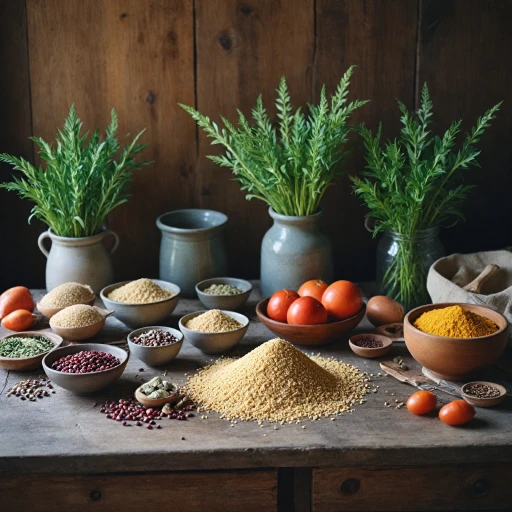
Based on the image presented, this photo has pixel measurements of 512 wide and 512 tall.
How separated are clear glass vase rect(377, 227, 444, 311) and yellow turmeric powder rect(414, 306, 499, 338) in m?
0.35

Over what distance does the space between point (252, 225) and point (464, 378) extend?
3.06 feet

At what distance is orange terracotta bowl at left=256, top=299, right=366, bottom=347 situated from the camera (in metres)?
1.91

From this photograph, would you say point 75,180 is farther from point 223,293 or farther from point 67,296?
point 223,293

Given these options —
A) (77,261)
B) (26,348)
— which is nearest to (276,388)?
(26,348)

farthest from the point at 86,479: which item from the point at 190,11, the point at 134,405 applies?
the point at 190,11

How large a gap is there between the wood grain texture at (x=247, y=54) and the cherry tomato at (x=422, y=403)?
3.41 feet

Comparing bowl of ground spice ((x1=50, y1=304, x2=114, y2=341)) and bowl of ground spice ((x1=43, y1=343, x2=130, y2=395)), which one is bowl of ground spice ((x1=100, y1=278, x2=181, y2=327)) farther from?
bowl of ground spice ((x1=43, y1=343, x2=130, y2=395))

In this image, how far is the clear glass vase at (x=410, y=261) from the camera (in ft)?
6.93

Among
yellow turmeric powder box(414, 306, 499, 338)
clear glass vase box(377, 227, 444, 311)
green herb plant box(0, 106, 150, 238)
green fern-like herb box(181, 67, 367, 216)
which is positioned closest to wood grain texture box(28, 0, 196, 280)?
green herb plant box(0, 106, 150, 238)

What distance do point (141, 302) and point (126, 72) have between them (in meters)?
0.71

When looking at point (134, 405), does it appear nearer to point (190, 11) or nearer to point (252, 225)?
point (252, 225)

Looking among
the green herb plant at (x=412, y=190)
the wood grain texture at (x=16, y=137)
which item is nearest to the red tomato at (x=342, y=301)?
the green herb plant at (x=412, y=190)

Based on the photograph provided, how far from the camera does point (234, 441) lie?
152cm

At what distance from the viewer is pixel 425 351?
1703 millimetres
